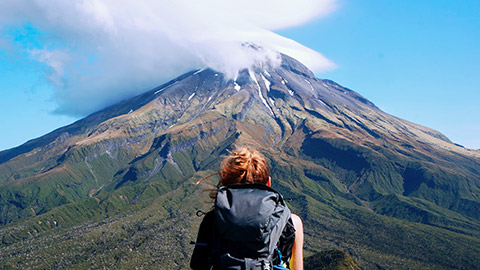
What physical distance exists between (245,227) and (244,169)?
1.19 meters

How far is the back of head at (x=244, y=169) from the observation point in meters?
6.29

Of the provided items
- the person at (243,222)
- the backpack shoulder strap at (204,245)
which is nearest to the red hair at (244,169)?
the person at (243,222)

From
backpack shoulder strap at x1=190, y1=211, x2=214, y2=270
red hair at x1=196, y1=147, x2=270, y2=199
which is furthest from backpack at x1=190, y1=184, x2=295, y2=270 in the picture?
red hair at x1=196, y1=147, x2=270, y2=199

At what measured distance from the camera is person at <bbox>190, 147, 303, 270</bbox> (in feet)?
17.9

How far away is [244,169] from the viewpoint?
248 inches

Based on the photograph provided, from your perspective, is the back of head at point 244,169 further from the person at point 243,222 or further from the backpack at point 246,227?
the backpack at point 246,227

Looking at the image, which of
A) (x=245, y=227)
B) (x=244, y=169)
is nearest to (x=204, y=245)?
(x=245, y=227)

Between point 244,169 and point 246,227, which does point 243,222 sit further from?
point 244,169

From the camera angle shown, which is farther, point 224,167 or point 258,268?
point 224,167

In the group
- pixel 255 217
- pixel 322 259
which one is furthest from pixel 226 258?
pixel 322 259

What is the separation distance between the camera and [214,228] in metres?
5.71

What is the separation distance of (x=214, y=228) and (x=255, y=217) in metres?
0.75

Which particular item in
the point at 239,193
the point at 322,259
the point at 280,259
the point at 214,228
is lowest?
the point at 322,259

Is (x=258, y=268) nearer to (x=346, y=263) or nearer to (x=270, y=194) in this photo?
(x=270, y=194)
